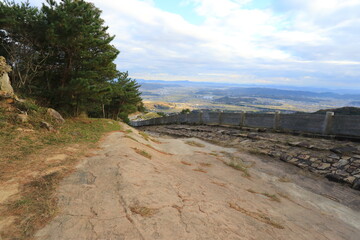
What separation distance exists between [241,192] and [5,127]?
8614mm

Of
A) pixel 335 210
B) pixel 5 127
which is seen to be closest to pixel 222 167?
pixel 335 210

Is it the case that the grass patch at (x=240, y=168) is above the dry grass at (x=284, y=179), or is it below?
above

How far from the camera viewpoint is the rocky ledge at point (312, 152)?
7107mm

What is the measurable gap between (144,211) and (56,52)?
1256 centimetres

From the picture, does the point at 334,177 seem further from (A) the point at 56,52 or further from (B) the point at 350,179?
(A) the point at 56,52

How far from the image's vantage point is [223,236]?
2.69 metres

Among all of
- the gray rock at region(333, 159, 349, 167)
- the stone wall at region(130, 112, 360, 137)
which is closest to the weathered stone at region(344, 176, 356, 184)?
the gray rock at region(333, 159, 349, 167)

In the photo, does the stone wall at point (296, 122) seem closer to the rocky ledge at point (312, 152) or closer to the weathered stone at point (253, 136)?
the rocky ledge at point (312, 152)

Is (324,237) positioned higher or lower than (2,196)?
lower

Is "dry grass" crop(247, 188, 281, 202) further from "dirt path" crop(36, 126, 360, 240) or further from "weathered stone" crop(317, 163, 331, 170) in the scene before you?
"weathered stone" crop(317, 163, 331, 170)

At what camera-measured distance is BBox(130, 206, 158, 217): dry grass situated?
293 cm

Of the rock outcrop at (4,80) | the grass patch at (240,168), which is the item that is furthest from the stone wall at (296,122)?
the rock outcrop at (4,80)

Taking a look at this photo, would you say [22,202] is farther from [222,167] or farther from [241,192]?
[222,167]

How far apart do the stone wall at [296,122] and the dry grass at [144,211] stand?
36.5ft
